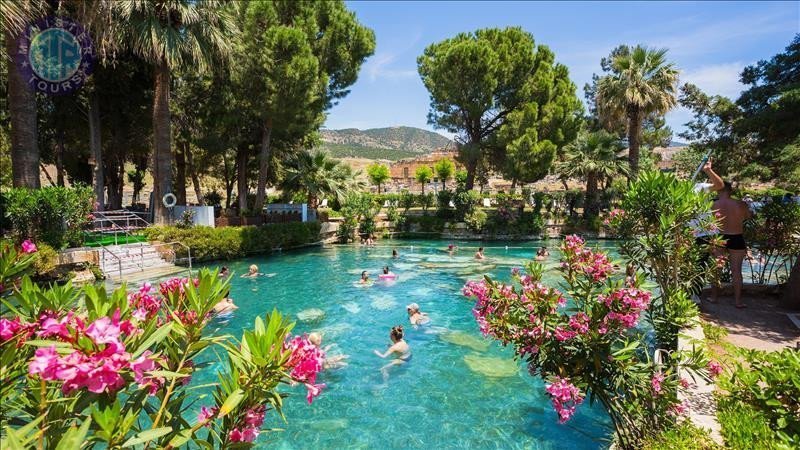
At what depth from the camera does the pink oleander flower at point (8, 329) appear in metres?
1.83

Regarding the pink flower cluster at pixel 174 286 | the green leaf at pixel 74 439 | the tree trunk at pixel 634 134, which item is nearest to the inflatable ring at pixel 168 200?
the pink flower cluster at pixel 174 286

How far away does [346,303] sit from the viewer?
12.8 metres

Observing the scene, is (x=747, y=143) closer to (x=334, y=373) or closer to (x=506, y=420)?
(x=506, y=420)

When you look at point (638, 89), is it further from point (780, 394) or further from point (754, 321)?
point (780, 394)

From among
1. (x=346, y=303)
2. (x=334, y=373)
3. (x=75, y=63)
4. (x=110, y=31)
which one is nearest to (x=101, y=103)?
(x=75, y=63)

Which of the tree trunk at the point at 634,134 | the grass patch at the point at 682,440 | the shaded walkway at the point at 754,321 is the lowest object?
the grass patch at the point at 682,440

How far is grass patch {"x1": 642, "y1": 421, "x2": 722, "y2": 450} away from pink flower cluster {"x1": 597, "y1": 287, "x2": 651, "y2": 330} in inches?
42.2

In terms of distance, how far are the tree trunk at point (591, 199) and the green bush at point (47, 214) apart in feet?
87.4

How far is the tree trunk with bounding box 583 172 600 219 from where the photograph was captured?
27.1 meters

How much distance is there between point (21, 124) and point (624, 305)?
17800 mm

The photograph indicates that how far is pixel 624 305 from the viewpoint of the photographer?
371cm

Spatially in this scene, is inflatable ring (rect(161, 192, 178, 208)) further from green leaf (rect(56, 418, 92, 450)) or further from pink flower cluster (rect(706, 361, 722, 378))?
pink flower cluster (rect(706, 361, 722, 378))

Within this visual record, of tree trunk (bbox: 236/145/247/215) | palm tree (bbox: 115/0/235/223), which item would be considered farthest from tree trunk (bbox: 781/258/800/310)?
tree trunk (bbox: 236/145/247/215)

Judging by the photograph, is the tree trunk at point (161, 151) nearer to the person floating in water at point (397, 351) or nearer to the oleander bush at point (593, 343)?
the person floating in water at point (397, 351)
